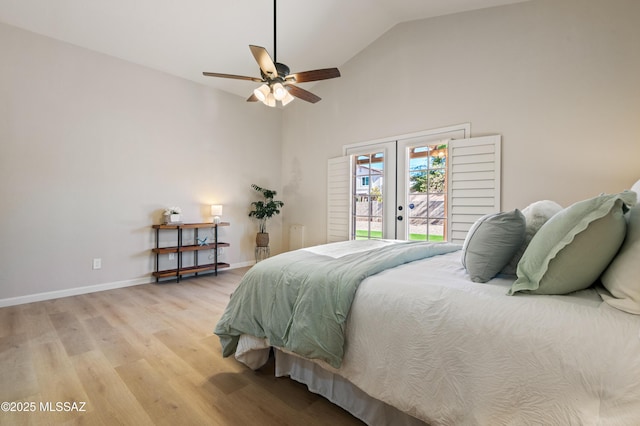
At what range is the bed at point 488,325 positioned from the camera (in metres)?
0.83

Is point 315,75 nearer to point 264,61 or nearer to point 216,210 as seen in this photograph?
point 264,61

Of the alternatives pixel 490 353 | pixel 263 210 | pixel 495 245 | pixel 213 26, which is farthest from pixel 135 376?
pixel 213 26

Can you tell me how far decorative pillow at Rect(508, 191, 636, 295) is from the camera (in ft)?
3.23

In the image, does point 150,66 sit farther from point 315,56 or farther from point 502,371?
point 502,371

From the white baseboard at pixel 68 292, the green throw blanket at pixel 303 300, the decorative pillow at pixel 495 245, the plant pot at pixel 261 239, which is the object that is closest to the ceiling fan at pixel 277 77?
the green throw blanket at pixel 303 300

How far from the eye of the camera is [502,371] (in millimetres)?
924

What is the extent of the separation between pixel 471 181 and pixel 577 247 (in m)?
2.63

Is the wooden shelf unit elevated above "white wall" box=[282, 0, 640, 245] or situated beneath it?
situated beneath

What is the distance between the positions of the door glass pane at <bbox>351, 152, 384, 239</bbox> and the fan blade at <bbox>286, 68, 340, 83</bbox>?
2.00m

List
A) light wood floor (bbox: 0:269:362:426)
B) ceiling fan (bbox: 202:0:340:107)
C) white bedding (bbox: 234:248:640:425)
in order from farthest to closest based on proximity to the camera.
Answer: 1. ceiling fan (bbox: 202:0:340:107)
2. light wood floor (bbox: 0:269:362:426)
3. white bedding (bbox: 234:248:640:425)

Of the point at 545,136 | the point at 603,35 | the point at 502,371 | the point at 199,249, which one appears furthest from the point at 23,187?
the point at 603,35

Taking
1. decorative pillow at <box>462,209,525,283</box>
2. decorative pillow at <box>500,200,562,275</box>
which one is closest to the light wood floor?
decorative pillow at <box>462,209,525,283</box>

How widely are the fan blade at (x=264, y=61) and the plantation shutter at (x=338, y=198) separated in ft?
7.59

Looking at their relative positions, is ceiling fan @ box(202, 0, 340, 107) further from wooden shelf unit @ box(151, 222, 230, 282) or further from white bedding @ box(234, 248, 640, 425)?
wooden shelf unit @ box(151, 222, 230, 282)
